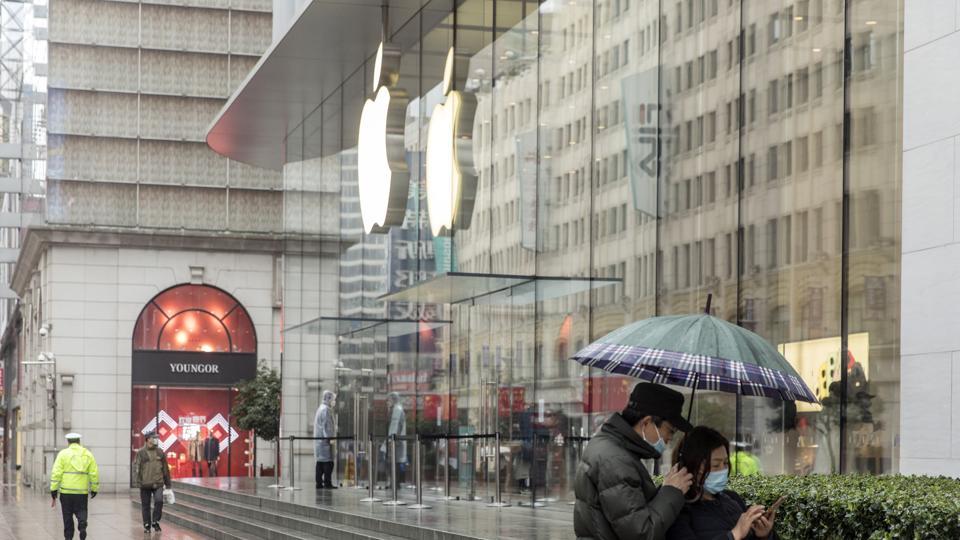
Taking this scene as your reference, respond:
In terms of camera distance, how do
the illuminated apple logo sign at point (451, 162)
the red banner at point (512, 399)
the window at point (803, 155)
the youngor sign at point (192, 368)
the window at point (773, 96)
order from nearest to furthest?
the window at point (803, 155) < the window at point (773, 96) < the red banner at point (512, 399) < the illuminated apple logo sign at point (451, 162) < the youngor sign at point (192, 368)

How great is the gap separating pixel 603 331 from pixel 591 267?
0.84 metres

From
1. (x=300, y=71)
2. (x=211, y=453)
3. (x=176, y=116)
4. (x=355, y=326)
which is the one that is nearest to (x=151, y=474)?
(x=355, y=326)

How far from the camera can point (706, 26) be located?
15906 millimetres

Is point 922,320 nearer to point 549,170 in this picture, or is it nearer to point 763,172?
point 763,172

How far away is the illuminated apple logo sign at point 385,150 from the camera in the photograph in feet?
76.2

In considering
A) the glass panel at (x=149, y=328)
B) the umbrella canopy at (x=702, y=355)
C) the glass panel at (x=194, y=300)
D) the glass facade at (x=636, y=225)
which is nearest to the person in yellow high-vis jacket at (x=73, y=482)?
the glass facade at (x=636, y=225)

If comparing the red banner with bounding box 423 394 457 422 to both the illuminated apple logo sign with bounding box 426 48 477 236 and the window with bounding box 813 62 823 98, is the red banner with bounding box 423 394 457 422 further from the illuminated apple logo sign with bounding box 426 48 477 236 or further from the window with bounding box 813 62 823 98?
the window with bounding box 813 62 823 98

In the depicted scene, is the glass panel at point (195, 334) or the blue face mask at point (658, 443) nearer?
the blue face mask at point (658, 443)

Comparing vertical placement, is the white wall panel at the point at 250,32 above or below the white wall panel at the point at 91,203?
above

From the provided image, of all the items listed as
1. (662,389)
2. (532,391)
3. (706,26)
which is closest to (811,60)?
(706,26)

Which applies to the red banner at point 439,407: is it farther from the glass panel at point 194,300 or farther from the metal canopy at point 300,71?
the glass panel at point 194,300

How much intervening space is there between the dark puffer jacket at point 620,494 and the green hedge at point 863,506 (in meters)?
1.69

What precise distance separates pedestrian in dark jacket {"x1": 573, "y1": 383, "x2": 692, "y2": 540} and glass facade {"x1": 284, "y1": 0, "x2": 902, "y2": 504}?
682 cm

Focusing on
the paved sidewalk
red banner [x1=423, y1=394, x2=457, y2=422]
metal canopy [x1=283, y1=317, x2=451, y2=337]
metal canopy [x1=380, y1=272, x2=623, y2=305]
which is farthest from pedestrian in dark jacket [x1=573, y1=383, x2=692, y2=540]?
the paved sidewalk
